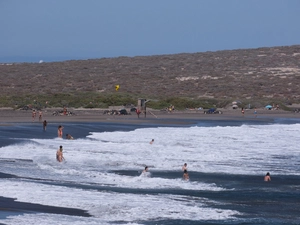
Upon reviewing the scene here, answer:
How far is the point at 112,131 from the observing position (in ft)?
124

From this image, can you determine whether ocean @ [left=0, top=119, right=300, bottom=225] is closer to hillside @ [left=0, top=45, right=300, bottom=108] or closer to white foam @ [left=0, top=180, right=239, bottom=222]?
white foam @ [left=0, top=180, right=239, bottom=222]

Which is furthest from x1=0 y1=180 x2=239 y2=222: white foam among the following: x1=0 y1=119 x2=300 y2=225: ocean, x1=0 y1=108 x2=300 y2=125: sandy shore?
x1=0 y1=108 x2=300 y2=125: sandy shore

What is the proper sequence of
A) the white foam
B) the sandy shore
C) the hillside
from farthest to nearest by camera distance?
the hillside
the sandy shore
the white foam

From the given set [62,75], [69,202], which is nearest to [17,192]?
[69,202]

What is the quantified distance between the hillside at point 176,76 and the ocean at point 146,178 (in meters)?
37.1

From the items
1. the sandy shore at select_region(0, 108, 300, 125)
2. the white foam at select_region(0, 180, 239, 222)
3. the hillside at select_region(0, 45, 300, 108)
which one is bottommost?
the white foam at select_region(0, 180, 239, 222)

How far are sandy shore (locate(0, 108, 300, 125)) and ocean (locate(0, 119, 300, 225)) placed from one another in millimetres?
9032

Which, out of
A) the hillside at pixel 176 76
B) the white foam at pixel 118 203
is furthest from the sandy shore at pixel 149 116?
the white foam at pixel 118 203

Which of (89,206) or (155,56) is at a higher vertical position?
(155,56)

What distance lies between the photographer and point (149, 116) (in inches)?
2068

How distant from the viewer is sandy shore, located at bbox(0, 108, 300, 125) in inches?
1816

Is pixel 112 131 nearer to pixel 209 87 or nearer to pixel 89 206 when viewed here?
pixel 89 206

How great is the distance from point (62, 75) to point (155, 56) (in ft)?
74.1

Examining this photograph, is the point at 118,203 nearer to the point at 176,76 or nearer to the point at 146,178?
the point at 146,178
